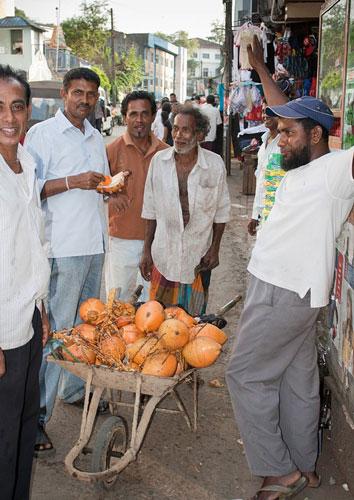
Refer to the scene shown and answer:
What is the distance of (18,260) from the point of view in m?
2.22

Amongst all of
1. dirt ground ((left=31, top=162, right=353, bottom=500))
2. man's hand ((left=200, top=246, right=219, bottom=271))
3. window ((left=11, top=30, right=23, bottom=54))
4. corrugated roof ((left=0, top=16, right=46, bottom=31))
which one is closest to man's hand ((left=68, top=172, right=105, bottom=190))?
man's hand ((left=200, top=246, right=219, bottom=271))

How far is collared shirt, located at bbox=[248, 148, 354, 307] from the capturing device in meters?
2.65

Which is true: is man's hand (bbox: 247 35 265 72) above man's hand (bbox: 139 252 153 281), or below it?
above

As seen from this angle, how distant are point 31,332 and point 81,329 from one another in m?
0.91

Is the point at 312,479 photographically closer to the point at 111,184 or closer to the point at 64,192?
the point at 111,184

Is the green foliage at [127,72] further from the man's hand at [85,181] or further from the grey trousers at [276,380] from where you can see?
the grey trousers at [276,380]

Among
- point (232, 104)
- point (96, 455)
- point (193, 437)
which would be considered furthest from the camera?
point (232, 104)

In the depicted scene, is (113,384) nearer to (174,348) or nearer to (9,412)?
(174,348)

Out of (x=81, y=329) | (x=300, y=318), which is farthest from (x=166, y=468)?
(x=300, y=318)

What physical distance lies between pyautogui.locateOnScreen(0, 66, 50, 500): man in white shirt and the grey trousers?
1147 millimetres

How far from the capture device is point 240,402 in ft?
10.0

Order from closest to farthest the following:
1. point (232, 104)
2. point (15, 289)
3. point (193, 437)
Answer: point (15, 289), point (193, 437), point (232, 104)

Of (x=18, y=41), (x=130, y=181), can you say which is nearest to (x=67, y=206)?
(x=130, y=181)

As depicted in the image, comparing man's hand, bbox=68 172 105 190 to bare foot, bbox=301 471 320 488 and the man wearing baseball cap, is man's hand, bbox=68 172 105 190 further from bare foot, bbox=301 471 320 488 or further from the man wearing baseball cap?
bare foot, bbox=301 471 320 488
